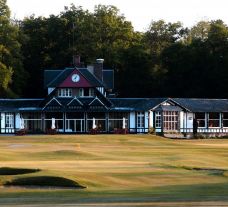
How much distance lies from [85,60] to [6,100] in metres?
18.8

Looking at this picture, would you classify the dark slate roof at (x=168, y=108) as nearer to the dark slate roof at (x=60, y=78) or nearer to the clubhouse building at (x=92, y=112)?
the clubhouse building at (x=92, y=112)

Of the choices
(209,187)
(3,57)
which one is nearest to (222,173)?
(209,187)

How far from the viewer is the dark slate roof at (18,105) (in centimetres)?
8031

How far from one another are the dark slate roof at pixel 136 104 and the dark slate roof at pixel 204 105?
9.02 feet

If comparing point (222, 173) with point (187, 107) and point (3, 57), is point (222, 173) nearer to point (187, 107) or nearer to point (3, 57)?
point (187, 107)

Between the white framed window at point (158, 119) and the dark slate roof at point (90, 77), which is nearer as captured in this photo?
the white framed window at point (158, 119)

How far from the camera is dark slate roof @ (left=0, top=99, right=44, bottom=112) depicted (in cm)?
8031

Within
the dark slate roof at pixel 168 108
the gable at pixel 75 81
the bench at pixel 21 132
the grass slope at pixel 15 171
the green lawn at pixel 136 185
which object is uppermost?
the gable at pixel 75 81

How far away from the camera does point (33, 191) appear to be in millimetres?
21219

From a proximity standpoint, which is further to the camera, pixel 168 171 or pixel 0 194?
pixel 168 171

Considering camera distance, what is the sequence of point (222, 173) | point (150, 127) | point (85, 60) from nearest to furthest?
point (222, 173) → point (150, 127) → point (85, 60)

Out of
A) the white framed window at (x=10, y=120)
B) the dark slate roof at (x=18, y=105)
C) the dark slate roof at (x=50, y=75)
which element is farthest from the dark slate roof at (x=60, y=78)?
the white framed window at (x=10, y=120)

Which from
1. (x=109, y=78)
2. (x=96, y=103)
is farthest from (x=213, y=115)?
(x=96, y=103)

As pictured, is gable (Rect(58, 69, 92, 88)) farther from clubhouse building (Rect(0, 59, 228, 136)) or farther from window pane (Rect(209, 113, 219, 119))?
window pane (Rect(209, 113, 219, 119))
